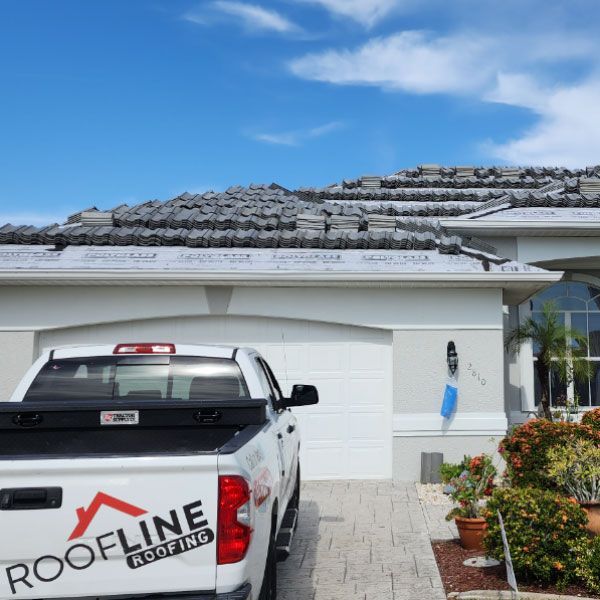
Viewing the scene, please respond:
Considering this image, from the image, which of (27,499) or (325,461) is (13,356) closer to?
(325,461)

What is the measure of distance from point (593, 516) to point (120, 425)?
4.41 metres

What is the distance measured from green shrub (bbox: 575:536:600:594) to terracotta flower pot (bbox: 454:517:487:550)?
1.31 meters

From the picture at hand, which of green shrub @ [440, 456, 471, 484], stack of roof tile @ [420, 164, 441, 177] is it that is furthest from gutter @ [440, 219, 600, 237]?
green shrub @ [440, 456, 471, 484]

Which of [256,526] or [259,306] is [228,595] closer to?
[256,526]

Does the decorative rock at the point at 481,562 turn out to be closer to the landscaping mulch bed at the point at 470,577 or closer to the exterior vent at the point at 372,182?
the landscaping mulch bed at the point at 470,577

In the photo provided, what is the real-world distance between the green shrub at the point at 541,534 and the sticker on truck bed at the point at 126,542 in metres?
3.28

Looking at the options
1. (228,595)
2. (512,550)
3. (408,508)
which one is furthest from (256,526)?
(408,508)

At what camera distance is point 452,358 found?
35.1 ft

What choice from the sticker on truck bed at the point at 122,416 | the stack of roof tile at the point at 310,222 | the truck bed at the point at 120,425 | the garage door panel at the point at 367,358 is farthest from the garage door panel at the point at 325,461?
the sticker on truck bed at the point at 122,416

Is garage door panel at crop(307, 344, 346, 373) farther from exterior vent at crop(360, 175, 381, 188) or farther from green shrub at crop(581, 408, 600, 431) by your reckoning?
exterior vent at crop(360, 175, 381, 188)

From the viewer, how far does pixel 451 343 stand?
423 inches

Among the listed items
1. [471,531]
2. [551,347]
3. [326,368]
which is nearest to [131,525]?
[471,531]

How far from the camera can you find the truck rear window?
5.60 m

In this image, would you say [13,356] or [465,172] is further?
[465,172]
